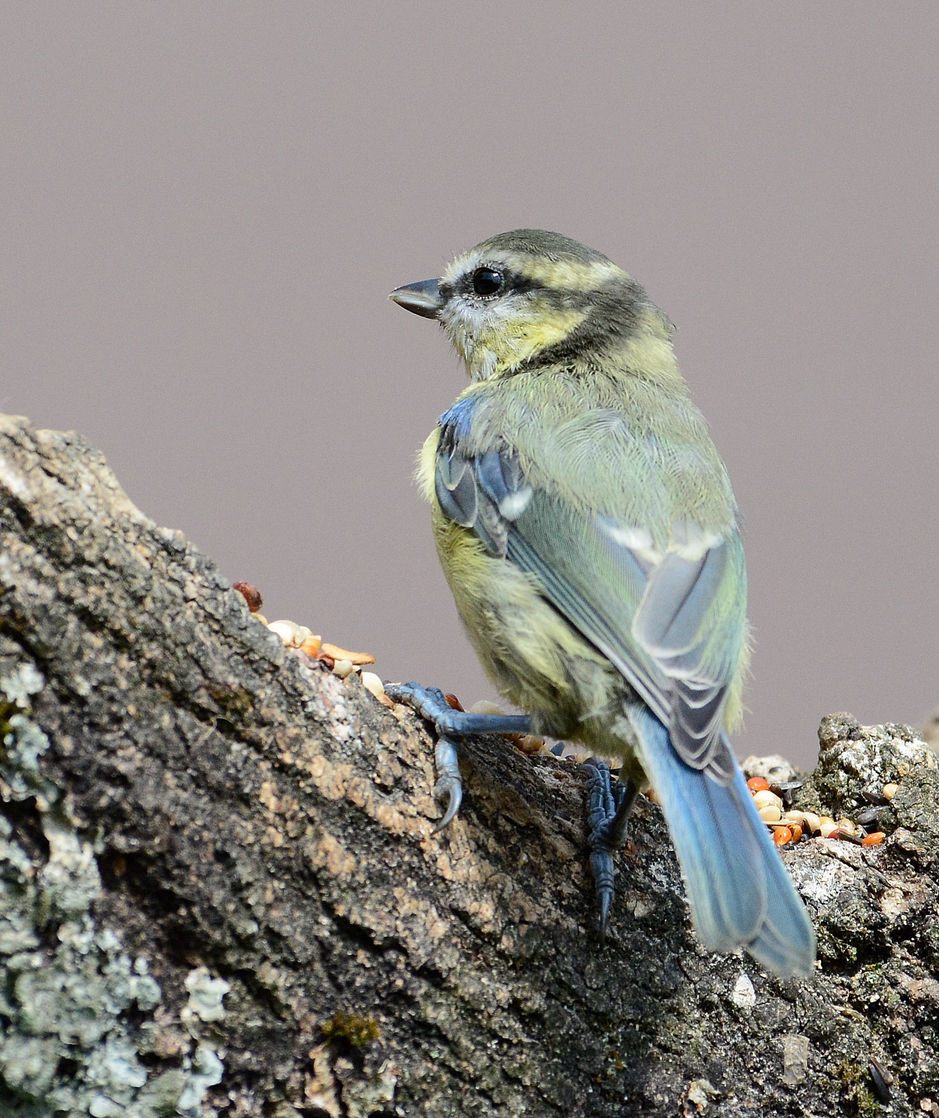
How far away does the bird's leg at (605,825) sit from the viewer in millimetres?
2059

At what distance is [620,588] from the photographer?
2.14m

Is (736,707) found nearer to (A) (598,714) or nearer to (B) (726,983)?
(A) (598,714)

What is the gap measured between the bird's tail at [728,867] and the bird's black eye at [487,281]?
1744mm

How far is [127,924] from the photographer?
1.51m

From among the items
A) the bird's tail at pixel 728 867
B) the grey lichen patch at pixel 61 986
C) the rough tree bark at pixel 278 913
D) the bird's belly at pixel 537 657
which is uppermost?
the bird's belly at pixel 537 657

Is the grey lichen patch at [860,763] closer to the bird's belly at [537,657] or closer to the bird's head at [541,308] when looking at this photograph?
the bird's belly at [537,657]

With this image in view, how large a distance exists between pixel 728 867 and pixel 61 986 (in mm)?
1128

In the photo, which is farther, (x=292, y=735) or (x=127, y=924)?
(x=292, y=735)

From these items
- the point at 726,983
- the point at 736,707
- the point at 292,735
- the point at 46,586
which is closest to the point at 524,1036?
the point at 726,983

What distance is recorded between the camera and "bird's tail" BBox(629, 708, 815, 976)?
1782 millimetres

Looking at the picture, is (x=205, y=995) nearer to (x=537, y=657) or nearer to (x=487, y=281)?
(x=537, y=657)

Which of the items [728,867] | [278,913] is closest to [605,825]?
[728,867]

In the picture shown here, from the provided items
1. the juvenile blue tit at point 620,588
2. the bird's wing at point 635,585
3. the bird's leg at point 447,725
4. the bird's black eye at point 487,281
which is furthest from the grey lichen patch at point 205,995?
the bird's black eye at point 487,281

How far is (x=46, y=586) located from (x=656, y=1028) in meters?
1.44
